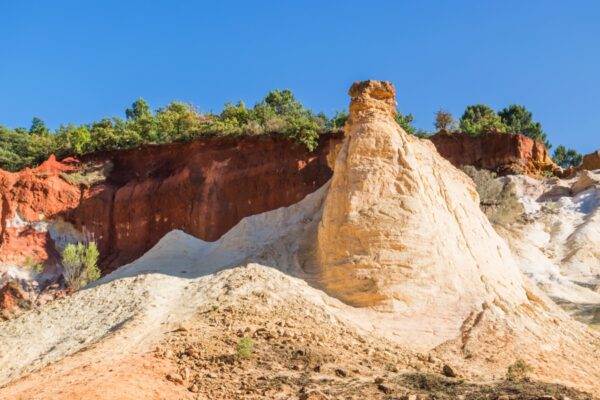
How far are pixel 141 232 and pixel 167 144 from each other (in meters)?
4.65

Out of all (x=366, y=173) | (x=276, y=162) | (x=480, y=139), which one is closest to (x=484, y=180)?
(x=480, y=139)

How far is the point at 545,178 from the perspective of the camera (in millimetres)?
32500

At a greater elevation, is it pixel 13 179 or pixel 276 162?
pixel 276 162

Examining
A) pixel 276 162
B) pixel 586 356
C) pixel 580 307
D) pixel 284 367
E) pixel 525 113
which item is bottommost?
pixel 284 367

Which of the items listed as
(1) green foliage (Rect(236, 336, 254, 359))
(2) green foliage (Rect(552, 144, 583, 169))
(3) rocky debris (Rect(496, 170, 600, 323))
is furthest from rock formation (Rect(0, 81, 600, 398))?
(2) green foliage (Rect(552, 144, 583, 169))

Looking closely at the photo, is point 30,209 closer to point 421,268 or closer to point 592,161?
point 421,268

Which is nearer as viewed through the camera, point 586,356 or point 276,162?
point 586,356

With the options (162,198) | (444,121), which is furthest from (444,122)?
(162,198)

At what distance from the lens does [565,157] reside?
160ft

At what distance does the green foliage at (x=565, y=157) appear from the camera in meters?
48.0

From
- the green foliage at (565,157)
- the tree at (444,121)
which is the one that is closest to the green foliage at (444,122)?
the tree at (444,121)

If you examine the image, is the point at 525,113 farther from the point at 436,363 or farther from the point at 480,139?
the point at 436,363

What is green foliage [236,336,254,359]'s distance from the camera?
31.7ft

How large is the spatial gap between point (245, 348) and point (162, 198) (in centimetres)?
2084
